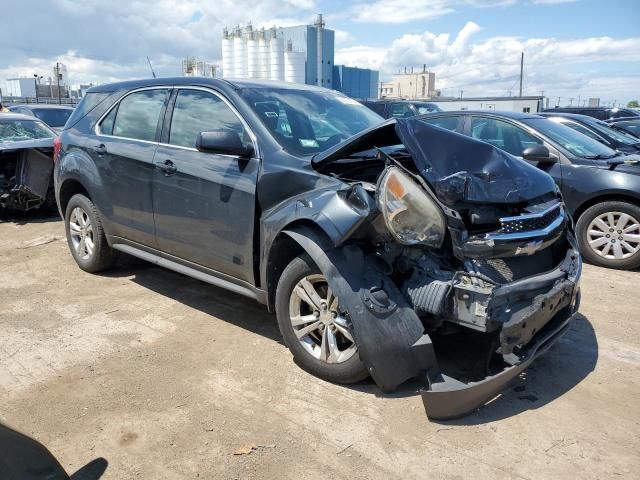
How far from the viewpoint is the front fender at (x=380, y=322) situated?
3.07 m

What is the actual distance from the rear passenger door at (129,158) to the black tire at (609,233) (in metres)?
4.69

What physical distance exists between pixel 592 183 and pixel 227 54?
43984 millimetres

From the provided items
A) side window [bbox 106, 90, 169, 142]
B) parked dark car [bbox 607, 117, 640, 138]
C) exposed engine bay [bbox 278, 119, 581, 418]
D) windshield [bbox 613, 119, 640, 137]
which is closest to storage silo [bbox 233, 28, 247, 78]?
parked dark car [bbox 607, 117, 640, 138]

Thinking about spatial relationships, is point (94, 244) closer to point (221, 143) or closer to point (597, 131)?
point (221, 143)

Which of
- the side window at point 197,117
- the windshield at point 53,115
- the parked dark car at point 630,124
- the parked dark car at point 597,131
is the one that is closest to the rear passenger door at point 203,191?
the side window at point 197,117

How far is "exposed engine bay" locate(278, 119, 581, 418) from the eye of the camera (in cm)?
297

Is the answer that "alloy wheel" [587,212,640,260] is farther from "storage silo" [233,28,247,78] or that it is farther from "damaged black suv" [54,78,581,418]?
"storage silo" [233,28,247,78]

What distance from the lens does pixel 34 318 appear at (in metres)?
4.65

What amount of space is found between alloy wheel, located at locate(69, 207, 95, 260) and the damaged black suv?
1.30 meters

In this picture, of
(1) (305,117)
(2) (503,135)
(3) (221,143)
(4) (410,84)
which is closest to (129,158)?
(3) (221,143)

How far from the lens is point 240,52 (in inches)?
1781

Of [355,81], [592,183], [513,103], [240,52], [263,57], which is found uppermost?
[240,52]

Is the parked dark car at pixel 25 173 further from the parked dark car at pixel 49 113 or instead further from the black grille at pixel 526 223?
the black grille at pixel 526 223

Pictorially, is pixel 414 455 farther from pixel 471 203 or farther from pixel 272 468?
pixel 471 203
